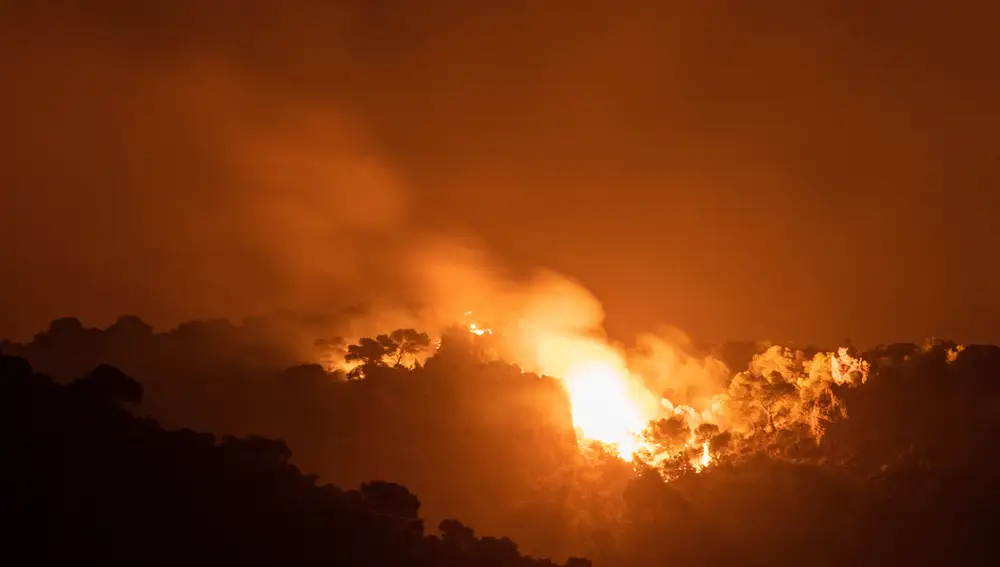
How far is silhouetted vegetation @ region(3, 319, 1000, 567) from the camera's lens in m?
24.2

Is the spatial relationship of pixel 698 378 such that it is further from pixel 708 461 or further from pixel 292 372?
pixel 292 372

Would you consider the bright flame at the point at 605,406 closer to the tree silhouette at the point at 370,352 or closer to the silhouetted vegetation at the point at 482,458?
the silhouetted vegetation at the point at 482,458

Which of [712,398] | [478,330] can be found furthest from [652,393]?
[478,330]

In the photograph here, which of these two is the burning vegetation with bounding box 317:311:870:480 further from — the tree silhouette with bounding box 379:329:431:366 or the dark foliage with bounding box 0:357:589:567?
the dark foliage with bounding box 0:357:589:567

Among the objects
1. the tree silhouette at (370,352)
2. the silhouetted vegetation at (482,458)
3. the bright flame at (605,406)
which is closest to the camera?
the silhouetted vegetation at (482,458)

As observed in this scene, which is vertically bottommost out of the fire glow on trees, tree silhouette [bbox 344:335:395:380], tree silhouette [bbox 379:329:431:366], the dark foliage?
the dark foliage

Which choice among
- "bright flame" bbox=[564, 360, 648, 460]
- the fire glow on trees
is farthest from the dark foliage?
the fire glow on trees

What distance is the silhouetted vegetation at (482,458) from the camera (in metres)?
24.2

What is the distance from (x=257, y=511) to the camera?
2411 centimetres

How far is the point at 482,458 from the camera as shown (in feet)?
130

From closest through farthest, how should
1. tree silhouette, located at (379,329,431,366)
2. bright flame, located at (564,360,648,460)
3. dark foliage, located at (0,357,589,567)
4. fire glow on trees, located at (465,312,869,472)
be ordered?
1. dark foliage, located at (0,357,589,567)
2. tree silhouette, located at (379,329,431,366)
3. bright flame, located at (564,360,648,460)
4. fire glow on trees, located at (465,312,869,472)

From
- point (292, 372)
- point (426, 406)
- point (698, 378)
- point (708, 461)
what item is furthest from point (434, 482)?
point (698, 378)

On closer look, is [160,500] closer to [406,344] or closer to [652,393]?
[406,344]

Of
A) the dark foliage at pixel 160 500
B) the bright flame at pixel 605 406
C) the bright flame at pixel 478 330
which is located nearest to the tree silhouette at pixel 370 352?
the bright flame at pixel 478 330
